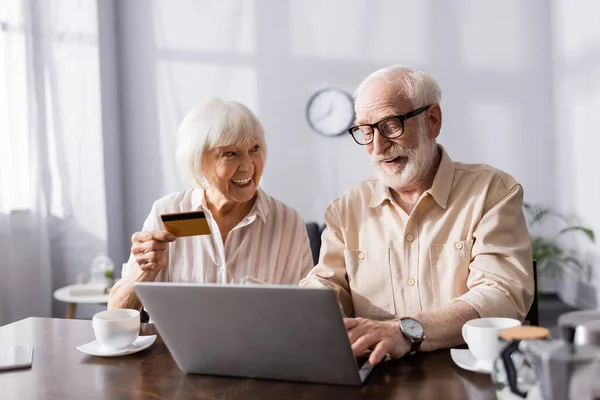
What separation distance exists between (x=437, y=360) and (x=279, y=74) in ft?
11.3

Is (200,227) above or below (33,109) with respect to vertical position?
below

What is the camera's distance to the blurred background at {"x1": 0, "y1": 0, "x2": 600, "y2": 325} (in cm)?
378

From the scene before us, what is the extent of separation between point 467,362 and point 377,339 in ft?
0.56

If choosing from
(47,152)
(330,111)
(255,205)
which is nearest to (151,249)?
(255,205)

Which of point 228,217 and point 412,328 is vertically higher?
point 228,217

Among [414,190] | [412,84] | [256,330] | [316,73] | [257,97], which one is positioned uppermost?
[316,73]

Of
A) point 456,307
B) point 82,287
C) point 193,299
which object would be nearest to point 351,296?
point 456,307

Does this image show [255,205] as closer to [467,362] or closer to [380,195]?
[380,195]

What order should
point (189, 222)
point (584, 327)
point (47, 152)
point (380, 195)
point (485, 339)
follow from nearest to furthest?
point (584, 327)
point (485, 339)
point (189, 222)
point (380, 195)
point (47, 152)

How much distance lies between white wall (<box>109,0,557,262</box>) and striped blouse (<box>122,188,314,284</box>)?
2.40 metres

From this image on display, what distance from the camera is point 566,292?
4.27 meters

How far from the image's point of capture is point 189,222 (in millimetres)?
1539

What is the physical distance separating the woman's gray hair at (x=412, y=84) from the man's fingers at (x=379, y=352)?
78 cm

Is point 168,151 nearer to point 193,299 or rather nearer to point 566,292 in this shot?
point 566,292
